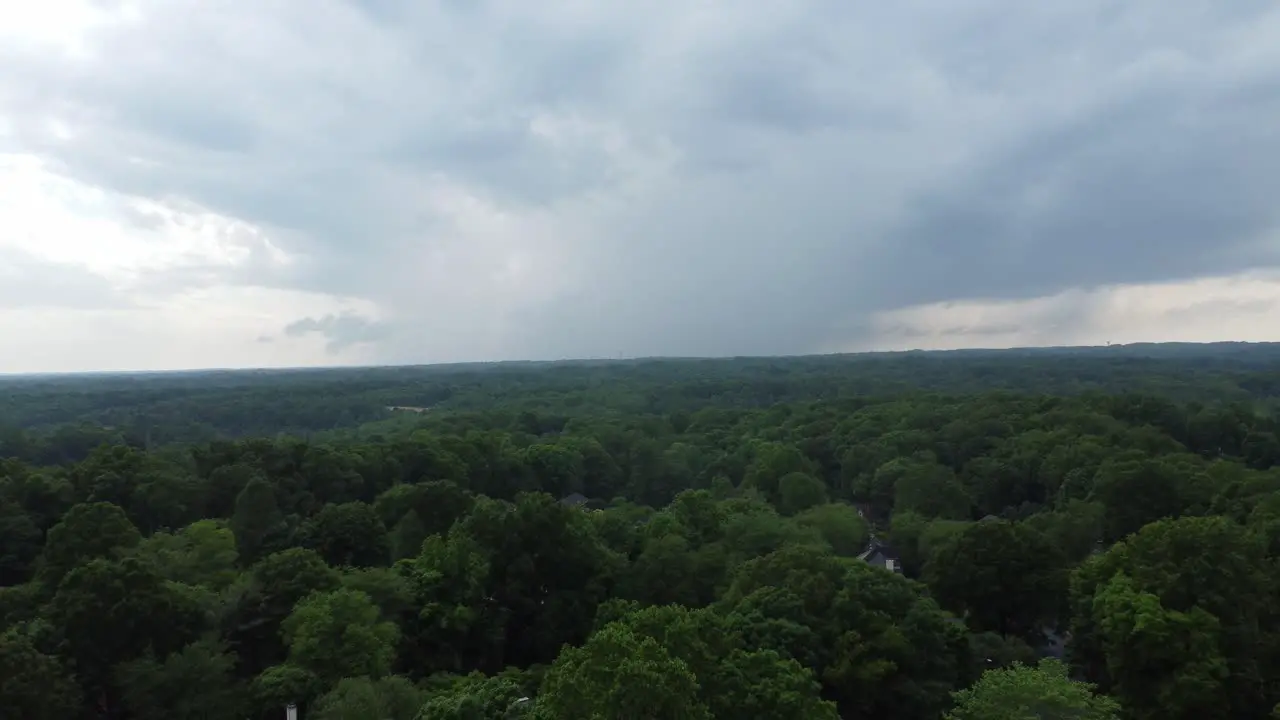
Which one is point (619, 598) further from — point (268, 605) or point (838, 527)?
point (838, 527)

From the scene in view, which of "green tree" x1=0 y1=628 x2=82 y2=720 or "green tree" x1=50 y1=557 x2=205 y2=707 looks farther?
"green tree" x1=50 y1=557 x2=205 y2=707

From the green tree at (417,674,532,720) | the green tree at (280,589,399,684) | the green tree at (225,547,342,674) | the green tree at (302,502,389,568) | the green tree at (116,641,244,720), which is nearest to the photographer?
the green tree at (417,674,532,720)

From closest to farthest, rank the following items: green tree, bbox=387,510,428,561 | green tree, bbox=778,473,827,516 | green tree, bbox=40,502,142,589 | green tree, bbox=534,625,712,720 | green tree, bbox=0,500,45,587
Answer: green tree, bbox=534,625,712,720 → green tree, bbox=40,502,142,589 → green tree, bbox=0,500,45,587 → green tree, bbox=387,510,428,561 → green tree, bbox=778,473,827,516

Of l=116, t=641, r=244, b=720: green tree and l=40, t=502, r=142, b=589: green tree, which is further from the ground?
l=40, t=502, r=142, b=589: green tree

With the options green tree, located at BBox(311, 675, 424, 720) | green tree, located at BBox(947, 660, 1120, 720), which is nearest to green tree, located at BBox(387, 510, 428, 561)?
green tree, located at BBox(311, 675, 424, 720)

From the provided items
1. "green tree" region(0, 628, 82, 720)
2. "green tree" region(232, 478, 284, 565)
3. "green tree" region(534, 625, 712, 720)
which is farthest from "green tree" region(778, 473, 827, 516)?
"green tree" region(0, 628, 82, 720)

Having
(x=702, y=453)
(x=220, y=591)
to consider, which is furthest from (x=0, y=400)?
(x=220, y=591)

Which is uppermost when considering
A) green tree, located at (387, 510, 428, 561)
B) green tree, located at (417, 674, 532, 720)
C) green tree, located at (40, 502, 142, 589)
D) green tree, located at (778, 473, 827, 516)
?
green tree, located at (40, 502, 142, 589)

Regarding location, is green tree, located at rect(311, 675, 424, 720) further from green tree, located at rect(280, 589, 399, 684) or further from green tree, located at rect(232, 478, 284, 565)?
green tree, located at rect(232, 478, 284, 565)
